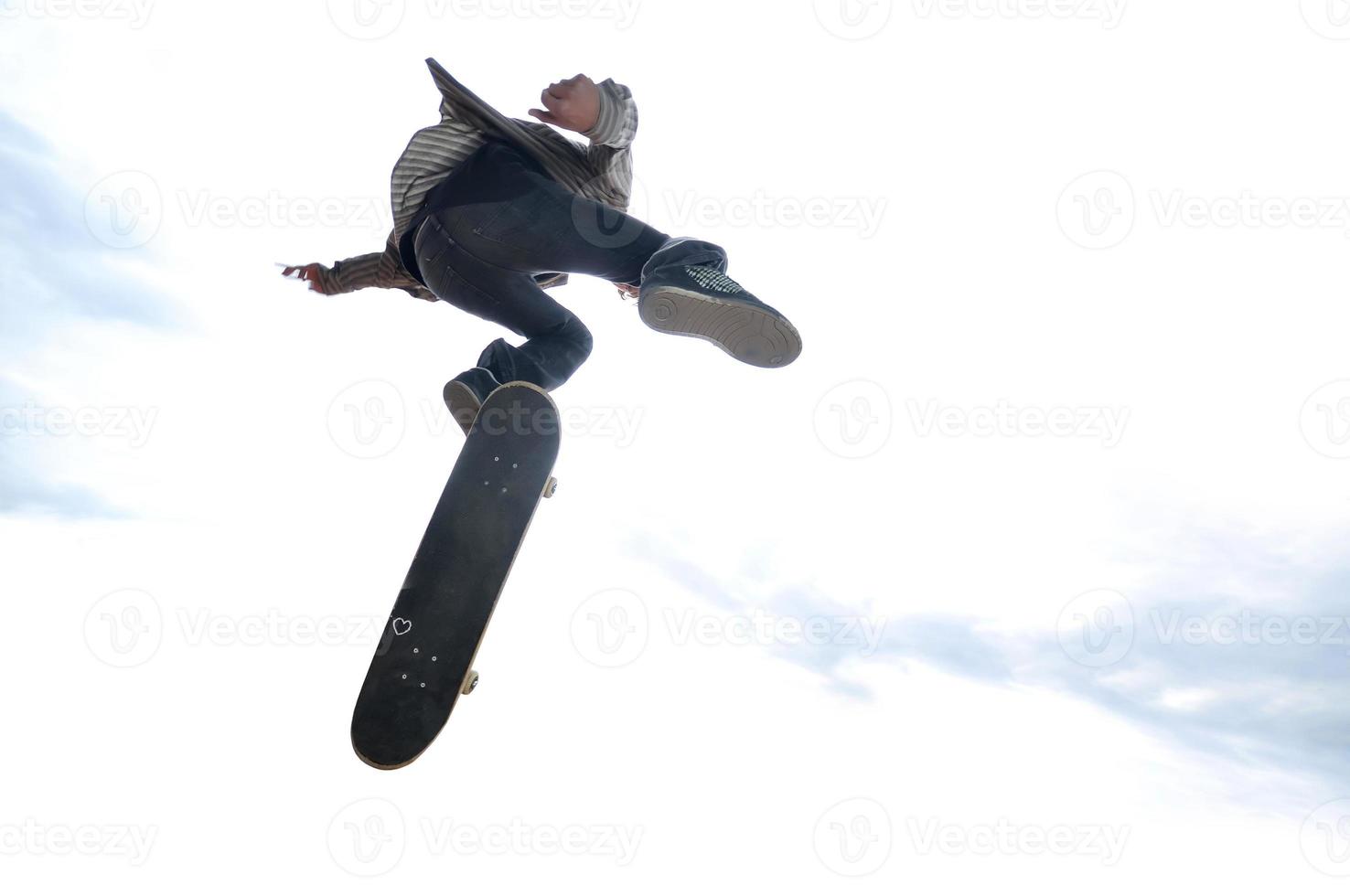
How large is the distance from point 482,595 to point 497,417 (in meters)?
0.78

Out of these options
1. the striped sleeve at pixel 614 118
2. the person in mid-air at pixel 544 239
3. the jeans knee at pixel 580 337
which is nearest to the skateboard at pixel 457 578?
the person in mid-air at pixel 544 239

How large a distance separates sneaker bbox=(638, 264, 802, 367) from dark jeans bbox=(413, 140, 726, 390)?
0.43 ft

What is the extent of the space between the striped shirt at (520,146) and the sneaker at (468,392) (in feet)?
2.18

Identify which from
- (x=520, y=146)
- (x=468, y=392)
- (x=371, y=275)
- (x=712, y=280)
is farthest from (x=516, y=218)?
(x=371, y=275)

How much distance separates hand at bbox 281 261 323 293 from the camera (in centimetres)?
492

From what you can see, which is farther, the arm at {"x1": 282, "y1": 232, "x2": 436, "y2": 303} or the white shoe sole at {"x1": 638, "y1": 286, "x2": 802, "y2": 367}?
the arm at {"x1": 282, "y1": 232, "x2": 436, "y2": 303}

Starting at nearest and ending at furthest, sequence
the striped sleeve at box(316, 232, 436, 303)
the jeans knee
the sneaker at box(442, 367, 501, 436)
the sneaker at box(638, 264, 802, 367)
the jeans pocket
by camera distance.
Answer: the sneaker at box(638, 264, 802, 367) < the jeans pocket < the sneaker at box(442, 367, 501, 436) < the jeans knee < the striped sleeve at box(316, 232, 436, 303)

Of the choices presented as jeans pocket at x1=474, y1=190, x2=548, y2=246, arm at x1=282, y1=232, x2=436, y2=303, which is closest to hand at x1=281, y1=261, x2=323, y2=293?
arm at x1=282, y1=232, x2=436, y2=303

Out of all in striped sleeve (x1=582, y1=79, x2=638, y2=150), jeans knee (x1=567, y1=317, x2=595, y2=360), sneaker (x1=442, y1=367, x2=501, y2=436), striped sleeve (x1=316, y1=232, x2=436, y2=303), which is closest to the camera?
striped sleeve (x1=582, y1=79, x2=638, y2=150)

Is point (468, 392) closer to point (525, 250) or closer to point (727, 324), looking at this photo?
point (525, 250)

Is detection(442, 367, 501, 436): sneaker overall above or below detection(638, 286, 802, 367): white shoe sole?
below

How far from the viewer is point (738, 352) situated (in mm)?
3906

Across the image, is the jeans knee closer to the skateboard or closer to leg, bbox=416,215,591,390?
leg, bbox=416,215,591,390

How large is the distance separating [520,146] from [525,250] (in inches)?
20.0
